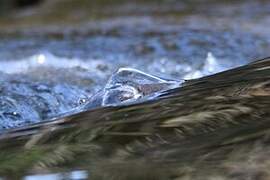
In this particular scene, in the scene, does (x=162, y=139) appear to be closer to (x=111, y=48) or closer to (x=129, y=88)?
(x=129, y=88)

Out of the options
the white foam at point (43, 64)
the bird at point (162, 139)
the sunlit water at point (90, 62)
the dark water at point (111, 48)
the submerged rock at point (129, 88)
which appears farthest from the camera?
the white foam at point (43, 64)

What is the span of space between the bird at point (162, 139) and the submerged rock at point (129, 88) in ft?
0.70

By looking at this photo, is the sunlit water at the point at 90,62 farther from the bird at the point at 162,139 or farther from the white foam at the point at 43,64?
the bird at the point at 162,139

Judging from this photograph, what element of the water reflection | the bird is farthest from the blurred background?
the water reflection

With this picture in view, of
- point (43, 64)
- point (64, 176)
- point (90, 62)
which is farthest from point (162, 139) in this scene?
point (90, 62)

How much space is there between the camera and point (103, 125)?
1423mm

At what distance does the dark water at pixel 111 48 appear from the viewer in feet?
7.89

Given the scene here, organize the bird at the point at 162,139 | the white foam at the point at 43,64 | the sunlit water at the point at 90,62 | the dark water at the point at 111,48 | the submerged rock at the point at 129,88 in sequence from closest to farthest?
1. the bird at the point at 162,139
2. the submerged rock at the point at 129,88
3. the sunlit water at the point at 90,62
4. the dark water at the point at 111,48
5. the white foam at the point at 43,64

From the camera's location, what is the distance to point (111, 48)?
15.0 ft

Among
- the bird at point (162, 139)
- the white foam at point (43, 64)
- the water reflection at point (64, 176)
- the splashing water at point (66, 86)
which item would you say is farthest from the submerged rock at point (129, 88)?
the white foam at point (43, 64)

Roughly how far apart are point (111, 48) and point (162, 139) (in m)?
3.26

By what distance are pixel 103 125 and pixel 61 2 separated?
7047mm

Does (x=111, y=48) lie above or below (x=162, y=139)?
below

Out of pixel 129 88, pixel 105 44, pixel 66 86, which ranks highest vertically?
pixel 129 88
